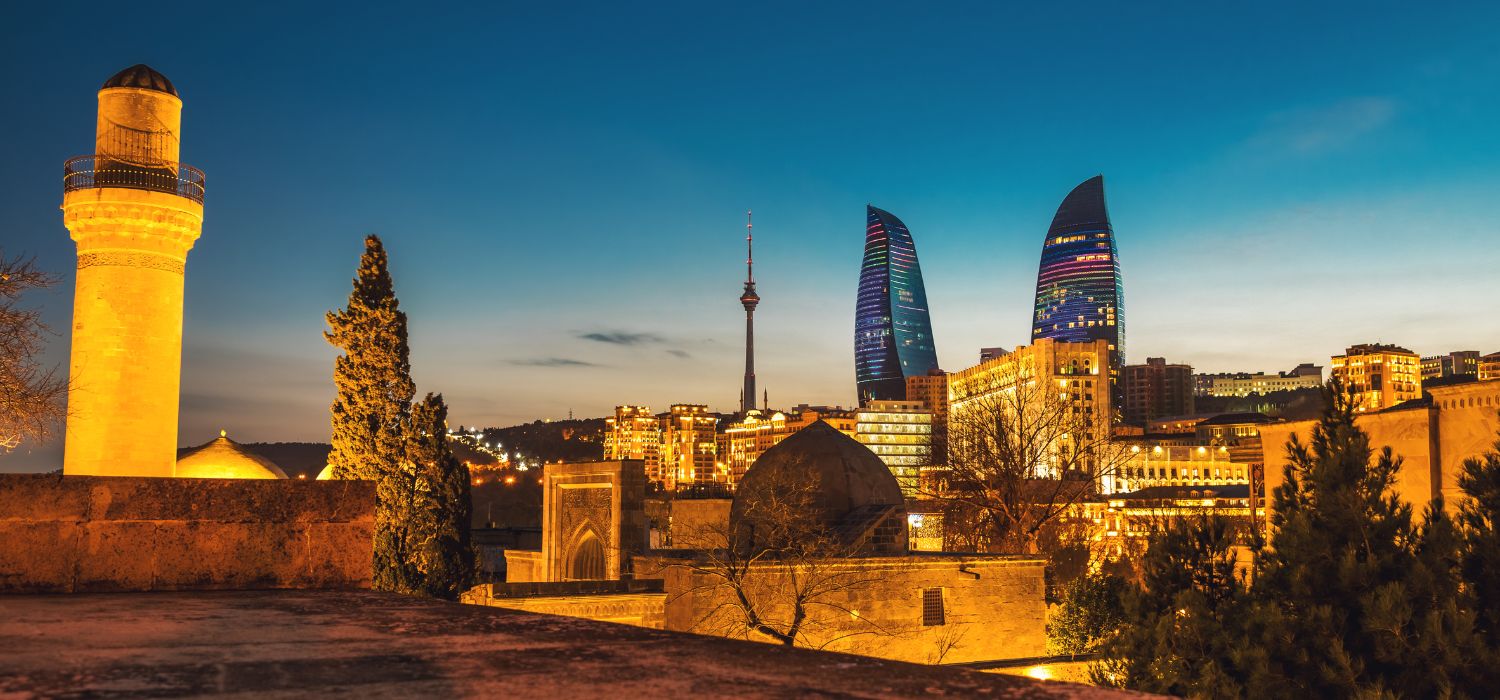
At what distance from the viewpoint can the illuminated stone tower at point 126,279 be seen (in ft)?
77.7

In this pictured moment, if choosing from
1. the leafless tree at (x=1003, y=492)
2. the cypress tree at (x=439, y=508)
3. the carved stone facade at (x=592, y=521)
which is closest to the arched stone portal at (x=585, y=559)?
the carved stone facade at (x=592, y=521)

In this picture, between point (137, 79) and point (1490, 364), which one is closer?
point (137, 79)

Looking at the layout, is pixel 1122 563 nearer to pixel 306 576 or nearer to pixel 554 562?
pixel 554 562

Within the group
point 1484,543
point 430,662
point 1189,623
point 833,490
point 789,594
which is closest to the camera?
point 430,662

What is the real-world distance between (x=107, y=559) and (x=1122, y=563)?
44.9 metres

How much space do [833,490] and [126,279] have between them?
16894 mm

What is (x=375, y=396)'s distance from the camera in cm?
2484

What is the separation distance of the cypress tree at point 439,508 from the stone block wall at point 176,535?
18.1 m

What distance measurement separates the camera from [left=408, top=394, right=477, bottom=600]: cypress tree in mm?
24062

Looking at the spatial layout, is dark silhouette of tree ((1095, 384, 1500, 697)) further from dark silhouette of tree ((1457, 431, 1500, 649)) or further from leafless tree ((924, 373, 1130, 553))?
leafless tree ((924, 373, 1130, 553))

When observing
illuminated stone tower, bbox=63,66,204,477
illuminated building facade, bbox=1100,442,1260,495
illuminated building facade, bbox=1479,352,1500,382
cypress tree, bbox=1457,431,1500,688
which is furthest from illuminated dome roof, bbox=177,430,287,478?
illuminated building facade, bbox=1479,352,1500,382

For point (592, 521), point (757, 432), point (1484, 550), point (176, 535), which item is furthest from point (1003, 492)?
point (757, 432)

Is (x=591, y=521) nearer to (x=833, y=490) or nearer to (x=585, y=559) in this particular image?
(x=585, y=559)

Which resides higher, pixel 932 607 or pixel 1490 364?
pixel 1490 364
